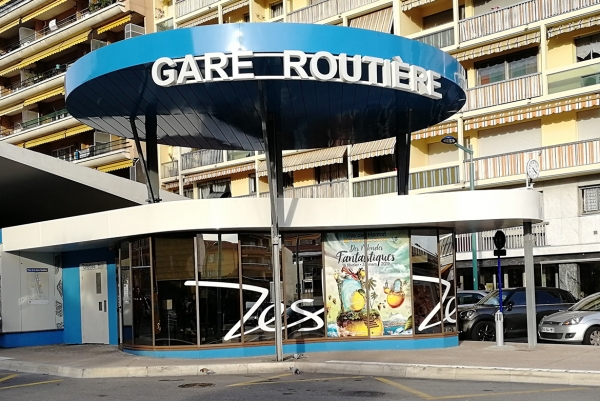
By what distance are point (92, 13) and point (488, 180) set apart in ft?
90.6

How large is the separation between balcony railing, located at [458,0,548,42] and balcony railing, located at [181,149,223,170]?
16.0 metres

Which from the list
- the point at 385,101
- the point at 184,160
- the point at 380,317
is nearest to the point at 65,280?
the point at 380,317

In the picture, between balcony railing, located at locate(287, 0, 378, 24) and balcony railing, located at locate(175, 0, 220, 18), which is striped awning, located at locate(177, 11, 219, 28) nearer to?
balcony railing, located at locate(175, 0, 220, 18)

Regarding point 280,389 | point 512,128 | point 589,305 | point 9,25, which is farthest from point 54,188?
point 9,25

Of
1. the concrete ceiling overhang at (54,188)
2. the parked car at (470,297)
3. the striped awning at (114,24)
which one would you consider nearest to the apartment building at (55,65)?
the striped awning at (114,24)

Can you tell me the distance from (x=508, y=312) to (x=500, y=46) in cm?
1527

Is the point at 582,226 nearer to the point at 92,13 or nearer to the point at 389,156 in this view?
the point at 389,156

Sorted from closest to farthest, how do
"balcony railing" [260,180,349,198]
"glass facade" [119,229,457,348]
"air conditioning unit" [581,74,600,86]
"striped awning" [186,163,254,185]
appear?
1. "glass facade" [119,229,457,348]
2. "air conditioning unit" [581,74,600,86]
3. "balcony railing" [260,180,349,198]
4. "striped awning" [186,163,254,185]

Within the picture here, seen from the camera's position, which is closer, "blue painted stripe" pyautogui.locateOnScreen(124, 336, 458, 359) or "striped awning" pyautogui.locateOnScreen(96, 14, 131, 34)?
"blue painted stripe" pyautogui.locateOnScreen(124, 336, 458, 359)

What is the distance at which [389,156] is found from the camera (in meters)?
37.5

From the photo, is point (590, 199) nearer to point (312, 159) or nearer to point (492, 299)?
point (492, 299)

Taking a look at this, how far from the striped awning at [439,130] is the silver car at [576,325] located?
1574 cm

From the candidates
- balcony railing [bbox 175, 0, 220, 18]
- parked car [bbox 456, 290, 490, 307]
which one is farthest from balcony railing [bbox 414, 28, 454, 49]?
balcony railing [bbox 175, 0, 220, 18]

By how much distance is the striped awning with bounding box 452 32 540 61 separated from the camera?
105ft
